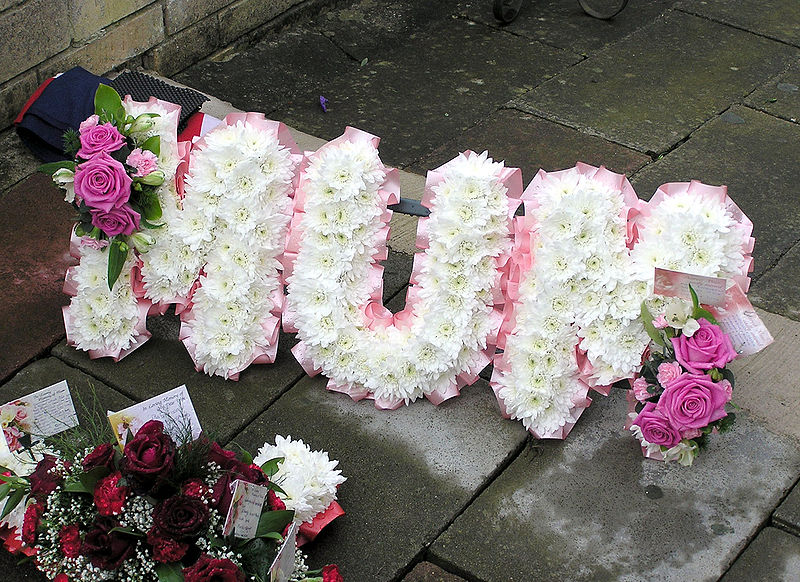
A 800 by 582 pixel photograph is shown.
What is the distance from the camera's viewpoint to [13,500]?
2.36m

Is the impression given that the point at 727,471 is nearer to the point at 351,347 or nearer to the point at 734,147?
the point at 351,347

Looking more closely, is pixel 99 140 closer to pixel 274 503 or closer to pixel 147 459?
pixel 147 459

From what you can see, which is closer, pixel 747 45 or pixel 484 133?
pixel 484 133

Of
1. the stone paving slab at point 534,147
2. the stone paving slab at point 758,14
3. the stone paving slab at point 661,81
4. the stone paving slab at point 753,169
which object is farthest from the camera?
the stone paving slab at point 758,14

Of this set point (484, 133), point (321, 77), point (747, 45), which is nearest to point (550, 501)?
point (484, 133)

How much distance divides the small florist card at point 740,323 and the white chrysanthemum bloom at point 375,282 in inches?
23.5

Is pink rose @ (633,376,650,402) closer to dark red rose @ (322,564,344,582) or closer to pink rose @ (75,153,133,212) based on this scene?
dark red rose @ (322,564,344,582)

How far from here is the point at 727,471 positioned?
277 centimetres

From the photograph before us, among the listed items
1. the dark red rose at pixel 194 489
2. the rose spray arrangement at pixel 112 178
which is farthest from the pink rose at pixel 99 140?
the dark red rose at pixel 194 489

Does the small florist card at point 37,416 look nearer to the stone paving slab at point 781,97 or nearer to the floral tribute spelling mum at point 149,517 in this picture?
the floral tribute spelling mum at point 149,517

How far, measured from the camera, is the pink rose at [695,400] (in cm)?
255

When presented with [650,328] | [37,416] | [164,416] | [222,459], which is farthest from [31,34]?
[650,328]

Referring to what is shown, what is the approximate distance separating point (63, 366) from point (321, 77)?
2.26 meters

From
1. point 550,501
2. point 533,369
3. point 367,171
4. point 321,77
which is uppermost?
point 367,171
